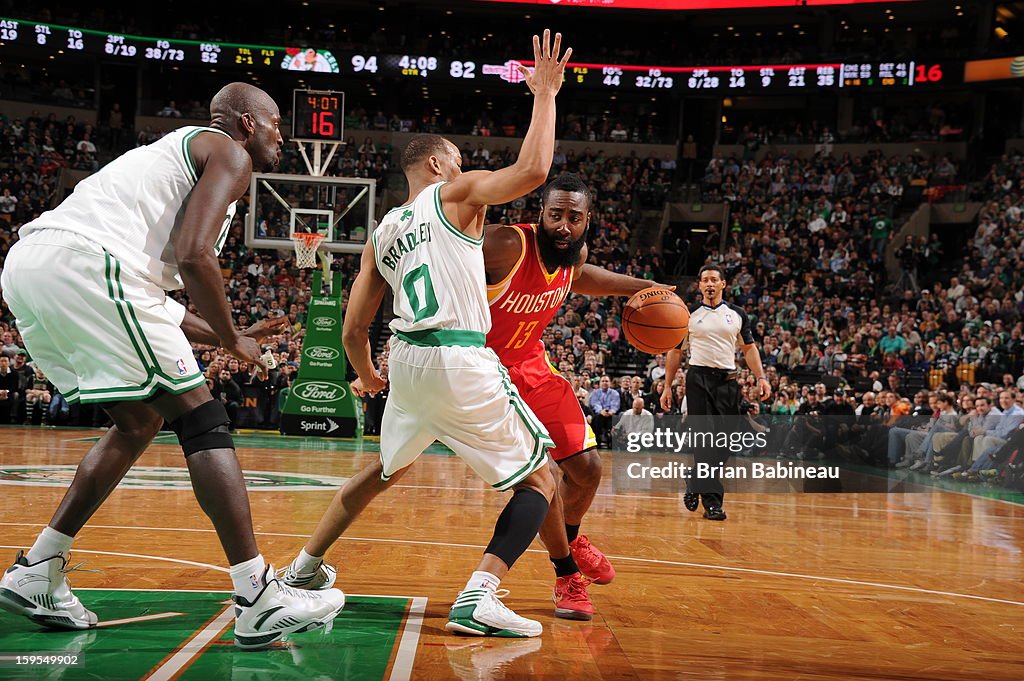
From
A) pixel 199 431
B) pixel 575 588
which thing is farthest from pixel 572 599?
pixel 199 431

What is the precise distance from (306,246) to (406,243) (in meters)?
12.0

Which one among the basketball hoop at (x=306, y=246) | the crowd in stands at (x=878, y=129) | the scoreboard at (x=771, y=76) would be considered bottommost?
the basketball hoop at (x=306, y=246)

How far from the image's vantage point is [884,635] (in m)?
3.88

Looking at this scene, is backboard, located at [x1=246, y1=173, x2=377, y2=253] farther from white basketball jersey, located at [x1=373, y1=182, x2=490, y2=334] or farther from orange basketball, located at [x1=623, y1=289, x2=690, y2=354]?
white basketball jersey, located at [x1=373, y1=182, x2=490, y2=334]

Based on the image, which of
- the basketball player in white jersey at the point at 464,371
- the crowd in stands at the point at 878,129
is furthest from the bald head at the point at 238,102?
the crowd in stands at the point at 878,129

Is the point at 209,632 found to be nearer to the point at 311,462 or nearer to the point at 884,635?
the point at 884,635

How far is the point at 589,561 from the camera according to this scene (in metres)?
4.46

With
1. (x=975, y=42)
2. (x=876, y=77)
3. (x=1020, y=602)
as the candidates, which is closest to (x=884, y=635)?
(x=1020, y=602)

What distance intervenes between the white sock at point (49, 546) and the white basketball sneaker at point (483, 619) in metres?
1.39

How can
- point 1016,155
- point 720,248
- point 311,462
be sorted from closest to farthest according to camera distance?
point 311,462 → point 1016,155 → point 720,248

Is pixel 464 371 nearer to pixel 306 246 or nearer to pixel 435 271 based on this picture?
pixel 435 271

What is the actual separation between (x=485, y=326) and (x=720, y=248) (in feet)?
78.2

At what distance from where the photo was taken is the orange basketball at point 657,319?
5.14m

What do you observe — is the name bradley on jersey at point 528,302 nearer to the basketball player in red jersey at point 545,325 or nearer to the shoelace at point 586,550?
the basketball player in red jersey at point 545,325
